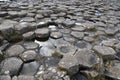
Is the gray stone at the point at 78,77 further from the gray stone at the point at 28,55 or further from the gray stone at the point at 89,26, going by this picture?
the gray stone at the point at 89,26

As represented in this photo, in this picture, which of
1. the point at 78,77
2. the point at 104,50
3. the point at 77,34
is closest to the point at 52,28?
the point at 77,34

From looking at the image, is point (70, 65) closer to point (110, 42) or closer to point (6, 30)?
point (110, 42)

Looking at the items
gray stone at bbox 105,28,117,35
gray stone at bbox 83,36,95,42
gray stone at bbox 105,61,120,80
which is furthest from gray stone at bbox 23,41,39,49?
gray stone at bbox 105,28,117,35

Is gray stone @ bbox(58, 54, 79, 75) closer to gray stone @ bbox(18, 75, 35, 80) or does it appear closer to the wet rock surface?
the wet rock surface

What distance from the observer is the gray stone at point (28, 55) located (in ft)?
4.26

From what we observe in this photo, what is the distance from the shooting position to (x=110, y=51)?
1400mm

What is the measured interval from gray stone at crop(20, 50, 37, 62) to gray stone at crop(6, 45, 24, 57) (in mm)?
57

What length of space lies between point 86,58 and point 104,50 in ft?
0.88

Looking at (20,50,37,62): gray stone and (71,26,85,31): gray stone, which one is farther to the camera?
(71,26,85,31): gray stone

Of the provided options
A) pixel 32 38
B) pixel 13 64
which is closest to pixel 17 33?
pixel 32 38

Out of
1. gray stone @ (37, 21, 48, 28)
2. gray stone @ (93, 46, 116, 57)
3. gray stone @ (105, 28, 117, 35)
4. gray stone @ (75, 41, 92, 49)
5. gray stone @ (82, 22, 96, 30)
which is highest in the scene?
gray stone @ (37, 21, 48, 28)

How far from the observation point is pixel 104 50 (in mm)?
1419

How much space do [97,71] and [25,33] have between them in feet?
3.23

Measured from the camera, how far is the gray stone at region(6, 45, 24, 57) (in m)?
1.34
